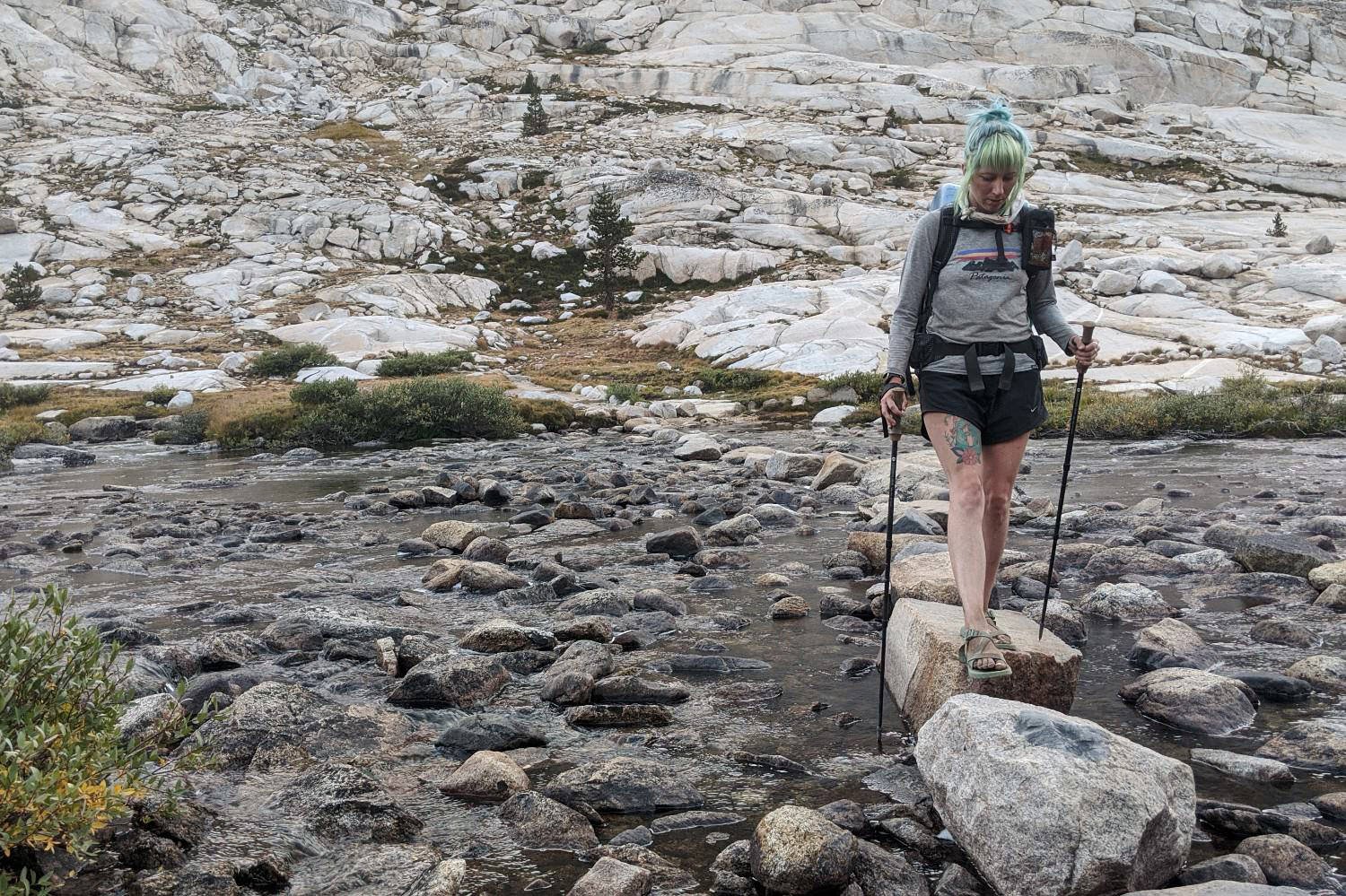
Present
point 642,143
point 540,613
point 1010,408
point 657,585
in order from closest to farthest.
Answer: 1. point 1010,408
2. point 540,613
3. point 657,585
4. point 642,143

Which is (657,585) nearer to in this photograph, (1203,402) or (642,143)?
(1203,402)

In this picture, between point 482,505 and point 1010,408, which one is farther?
point 482,505

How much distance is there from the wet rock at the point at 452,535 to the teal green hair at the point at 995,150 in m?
→ 8.19

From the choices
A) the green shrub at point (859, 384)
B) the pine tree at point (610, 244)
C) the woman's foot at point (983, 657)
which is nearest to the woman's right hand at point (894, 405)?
the woman's foot at point (983, 657)

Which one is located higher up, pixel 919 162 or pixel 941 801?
pixel 919 162

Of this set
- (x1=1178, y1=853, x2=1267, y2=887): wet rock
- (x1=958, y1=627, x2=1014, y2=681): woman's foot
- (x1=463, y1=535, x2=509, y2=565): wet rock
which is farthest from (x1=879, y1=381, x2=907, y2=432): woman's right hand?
(x1=463, y1=535, x2=509, y2=565): wet rock

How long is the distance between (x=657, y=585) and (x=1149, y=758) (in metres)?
6.10

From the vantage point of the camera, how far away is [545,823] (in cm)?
451

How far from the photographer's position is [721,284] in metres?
67.8

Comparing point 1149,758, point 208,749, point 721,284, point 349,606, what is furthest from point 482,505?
point 721,284

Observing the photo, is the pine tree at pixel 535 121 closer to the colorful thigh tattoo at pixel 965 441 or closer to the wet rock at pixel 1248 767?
the colorful thigh tattoo at pixel 965 441

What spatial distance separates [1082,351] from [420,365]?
123ft

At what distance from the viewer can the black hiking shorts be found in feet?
→ 18.7

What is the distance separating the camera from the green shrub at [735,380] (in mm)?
38438
